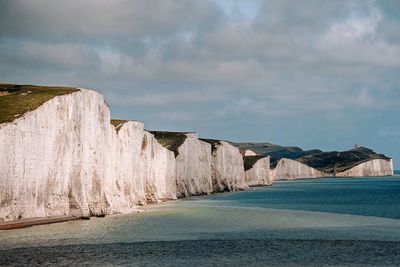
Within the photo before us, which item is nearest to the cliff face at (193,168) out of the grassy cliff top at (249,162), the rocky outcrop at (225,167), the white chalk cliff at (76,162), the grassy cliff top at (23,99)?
the rocky outcrop at (225,167)

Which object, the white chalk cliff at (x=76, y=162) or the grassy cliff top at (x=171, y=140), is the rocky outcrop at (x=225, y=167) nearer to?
the grassy cliff top at (x=171, y=140)

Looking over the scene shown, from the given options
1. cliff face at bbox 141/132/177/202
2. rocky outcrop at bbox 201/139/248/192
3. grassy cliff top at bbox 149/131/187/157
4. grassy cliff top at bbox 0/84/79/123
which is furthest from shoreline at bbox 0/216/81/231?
rocky outcrop at bbox 201/139/248/192

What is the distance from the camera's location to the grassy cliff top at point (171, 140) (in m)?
99.2

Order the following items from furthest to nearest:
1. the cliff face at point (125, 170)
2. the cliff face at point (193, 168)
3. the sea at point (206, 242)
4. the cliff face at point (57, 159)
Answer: the cliff face at point (193, 168), the cliff face at point (125, 170), the cliff face at point (57, 159), the sea at point (206, 242)

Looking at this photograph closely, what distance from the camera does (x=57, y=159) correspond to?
44.0 meters

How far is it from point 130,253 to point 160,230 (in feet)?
38.2

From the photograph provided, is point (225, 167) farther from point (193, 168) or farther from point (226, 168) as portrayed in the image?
point (193, 168)

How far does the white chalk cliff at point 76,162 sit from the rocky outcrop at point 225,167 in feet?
125

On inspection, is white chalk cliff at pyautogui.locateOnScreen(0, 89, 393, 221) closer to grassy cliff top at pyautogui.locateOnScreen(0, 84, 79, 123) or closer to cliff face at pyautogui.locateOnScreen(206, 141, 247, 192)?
grassy cliff top at pyautogui.locateOnScreen(0, 84, 79, 123)

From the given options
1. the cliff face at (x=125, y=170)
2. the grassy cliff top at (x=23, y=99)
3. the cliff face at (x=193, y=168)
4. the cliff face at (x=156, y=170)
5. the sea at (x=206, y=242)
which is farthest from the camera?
the cliff face at (x=193, y=168)

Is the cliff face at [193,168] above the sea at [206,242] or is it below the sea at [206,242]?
above

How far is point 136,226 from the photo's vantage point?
42656 mm

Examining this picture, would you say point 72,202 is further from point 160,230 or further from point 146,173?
point 146,173

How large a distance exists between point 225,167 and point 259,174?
54.9 m
